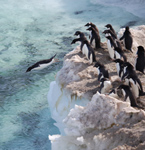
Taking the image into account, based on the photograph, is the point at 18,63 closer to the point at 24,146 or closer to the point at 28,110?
the point at 28,110

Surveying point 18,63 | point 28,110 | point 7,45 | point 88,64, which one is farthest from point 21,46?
point 88,64

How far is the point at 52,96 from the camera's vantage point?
7227mm

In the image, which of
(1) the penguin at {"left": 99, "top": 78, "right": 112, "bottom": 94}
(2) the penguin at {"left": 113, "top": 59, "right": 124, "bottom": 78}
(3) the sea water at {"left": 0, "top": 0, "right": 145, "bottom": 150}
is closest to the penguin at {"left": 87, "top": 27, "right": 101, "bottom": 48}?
(2) the penguin at {"left": 113, "top": 59, "right": 124, "bottom": 78}

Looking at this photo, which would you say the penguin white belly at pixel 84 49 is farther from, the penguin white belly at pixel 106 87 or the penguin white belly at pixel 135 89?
the penguin white belly at pixel 135 89

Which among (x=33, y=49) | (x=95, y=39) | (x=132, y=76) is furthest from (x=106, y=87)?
(x=33, y=49)

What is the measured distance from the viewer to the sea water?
680 centimetres

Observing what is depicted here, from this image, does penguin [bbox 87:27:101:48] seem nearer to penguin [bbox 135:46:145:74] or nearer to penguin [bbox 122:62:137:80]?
penguin [bbox 135:46:145:74]

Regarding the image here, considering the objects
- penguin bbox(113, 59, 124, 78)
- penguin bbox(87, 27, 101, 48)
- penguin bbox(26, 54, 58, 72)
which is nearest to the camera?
penguin bbox(113, 59, 124, 78)

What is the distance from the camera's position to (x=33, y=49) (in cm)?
1149

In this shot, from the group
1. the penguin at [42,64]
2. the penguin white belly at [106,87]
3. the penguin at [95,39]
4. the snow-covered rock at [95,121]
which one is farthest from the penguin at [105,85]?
the penguin at [42,64]

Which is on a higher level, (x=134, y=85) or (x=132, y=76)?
(x=132, y=76)

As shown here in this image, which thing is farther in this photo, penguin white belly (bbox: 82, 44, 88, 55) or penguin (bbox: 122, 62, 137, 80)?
penguin white belly (bbox: 82, 44, 88, 55)

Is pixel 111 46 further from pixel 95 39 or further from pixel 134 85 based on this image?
pixel 134 85

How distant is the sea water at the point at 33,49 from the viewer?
6800mm
